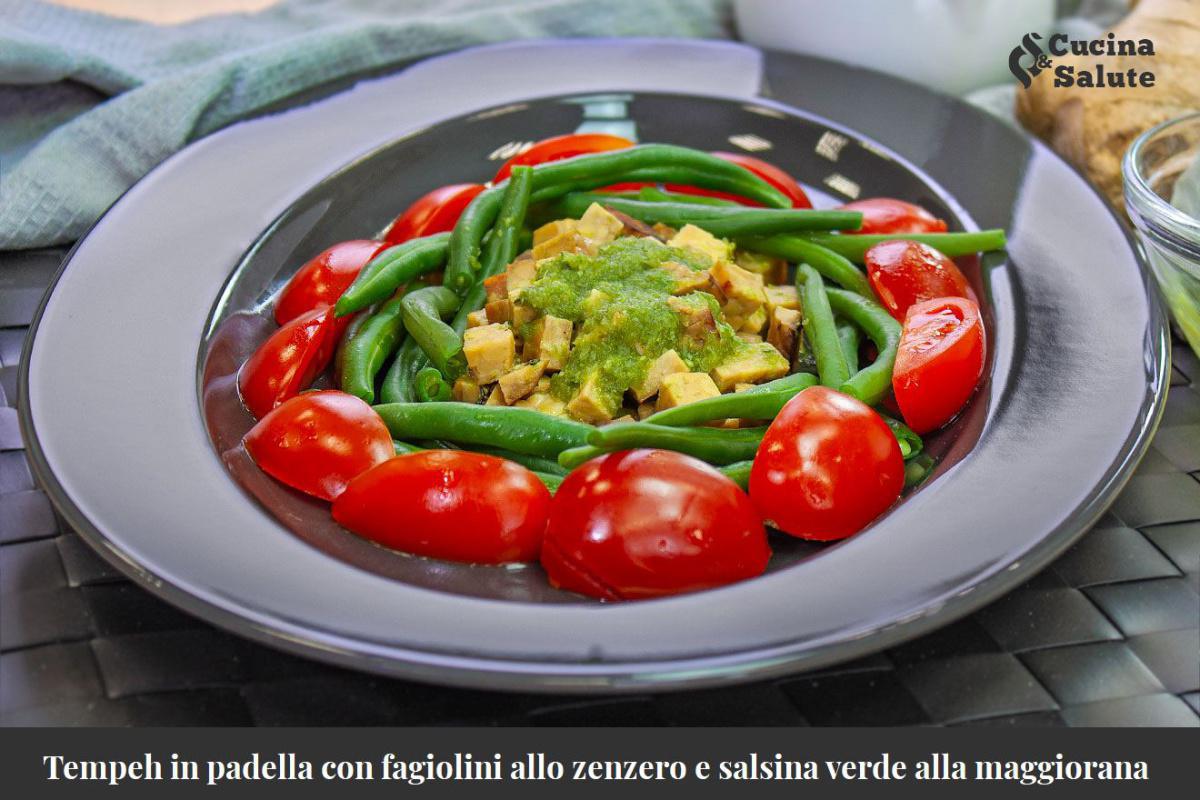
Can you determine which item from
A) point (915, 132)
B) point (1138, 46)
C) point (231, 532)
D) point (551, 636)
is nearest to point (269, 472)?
point (231, 532)

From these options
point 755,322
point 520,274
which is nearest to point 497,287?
point 520,274

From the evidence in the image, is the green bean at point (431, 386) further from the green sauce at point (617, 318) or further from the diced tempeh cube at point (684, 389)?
the diced tempeh cube at point (684, 389)

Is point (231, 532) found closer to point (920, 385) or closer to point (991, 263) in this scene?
point (920, 385)

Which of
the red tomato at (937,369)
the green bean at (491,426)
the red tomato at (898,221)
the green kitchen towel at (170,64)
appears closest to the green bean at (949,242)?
the red tomato at (898,221)

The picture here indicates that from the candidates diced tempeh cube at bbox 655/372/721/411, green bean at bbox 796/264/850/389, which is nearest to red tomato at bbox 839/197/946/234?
green bean at bbox 796/264/850/389

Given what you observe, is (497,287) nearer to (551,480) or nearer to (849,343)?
(551,480)

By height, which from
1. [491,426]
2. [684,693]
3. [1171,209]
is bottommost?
[684,693]
